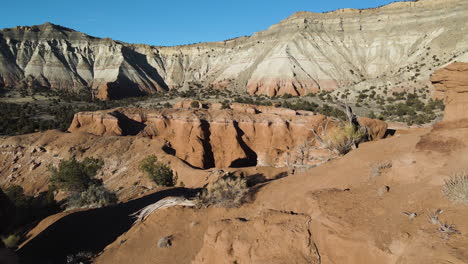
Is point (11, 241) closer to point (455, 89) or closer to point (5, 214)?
point (5, 214)

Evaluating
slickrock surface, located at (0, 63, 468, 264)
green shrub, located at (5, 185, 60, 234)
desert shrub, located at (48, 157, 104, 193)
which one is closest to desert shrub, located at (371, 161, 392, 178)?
slickrock surface, located at (0, 63, 468, 264)

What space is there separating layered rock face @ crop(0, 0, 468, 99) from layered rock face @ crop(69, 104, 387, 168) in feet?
112

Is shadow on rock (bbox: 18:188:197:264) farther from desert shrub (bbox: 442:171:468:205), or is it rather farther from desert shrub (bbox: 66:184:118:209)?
desert shrub (bbox: 442:171:468:205)

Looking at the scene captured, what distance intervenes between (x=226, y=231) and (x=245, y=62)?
78786mm

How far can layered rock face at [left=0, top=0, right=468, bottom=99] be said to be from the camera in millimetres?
62719

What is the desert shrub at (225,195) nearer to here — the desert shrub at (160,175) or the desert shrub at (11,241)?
the desert shrub at (11,241)

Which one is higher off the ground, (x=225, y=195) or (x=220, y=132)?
(x=225, y=195)

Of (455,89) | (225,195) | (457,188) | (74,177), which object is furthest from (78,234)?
(455,89)

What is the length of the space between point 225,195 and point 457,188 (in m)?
5.31

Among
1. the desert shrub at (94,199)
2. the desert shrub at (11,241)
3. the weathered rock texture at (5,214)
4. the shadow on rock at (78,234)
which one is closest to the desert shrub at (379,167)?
the shadow on rock at (78,234)

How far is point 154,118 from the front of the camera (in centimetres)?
3269

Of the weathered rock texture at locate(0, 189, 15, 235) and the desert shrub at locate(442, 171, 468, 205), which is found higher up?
the desert shrub at locate(442, 171, 468, 205)

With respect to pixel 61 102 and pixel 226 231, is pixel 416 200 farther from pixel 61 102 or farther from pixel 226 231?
pixel 61 102

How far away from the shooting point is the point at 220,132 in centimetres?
3123
